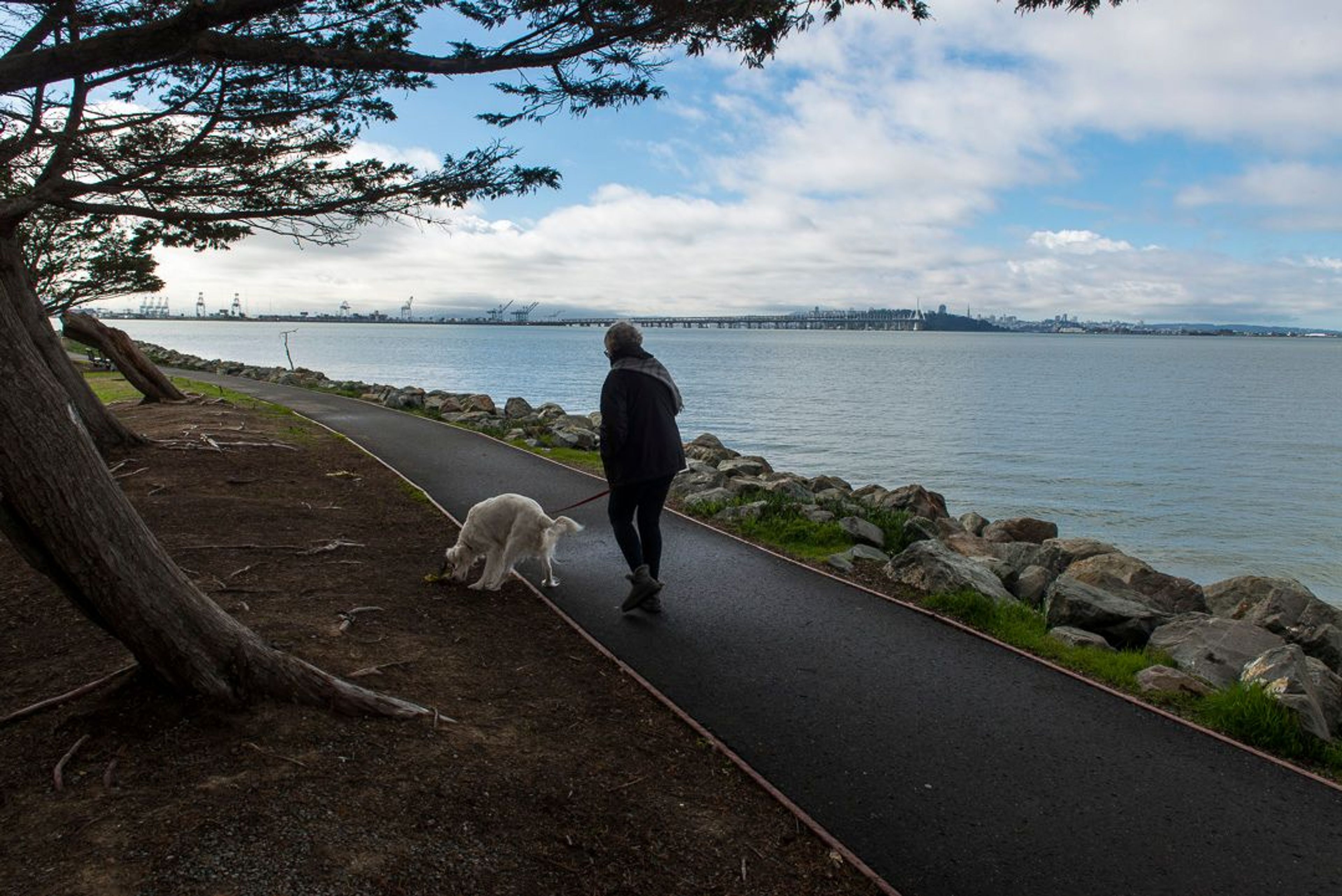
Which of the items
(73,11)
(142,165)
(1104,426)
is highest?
(73,11)

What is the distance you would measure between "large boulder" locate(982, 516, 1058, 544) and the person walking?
30.3 ft

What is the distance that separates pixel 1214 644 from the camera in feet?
21.3

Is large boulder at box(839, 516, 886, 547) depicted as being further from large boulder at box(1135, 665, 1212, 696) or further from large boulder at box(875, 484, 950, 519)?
large boulder at box(875, 484, 950, 519)

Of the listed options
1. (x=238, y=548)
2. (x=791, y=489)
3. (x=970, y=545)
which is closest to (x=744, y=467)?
(x=791, y=489)

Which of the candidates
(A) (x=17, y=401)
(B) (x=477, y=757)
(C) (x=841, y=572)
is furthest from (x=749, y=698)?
(A) (x=17, y=401)

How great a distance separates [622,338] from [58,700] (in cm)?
408

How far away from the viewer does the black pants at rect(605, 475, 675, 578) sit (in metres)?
6.55

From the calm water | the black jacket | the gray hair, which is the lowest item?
the calm water

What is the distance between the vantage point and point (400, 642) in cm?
575

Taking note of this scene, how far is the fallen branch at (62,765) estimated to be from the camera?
356 centimetres

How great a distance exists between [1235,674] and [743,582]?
12.4 feet

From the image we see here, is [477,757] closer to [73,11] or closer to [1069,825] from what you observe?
[1069,825]

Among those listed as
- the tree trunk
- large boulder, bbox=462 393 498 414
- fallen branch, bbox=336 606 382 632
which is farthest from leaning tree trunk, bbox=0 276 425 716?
large boulder, bbox=462 393 498 414

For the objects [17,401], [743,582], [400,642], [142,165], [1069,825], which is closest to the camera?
[17,401]
